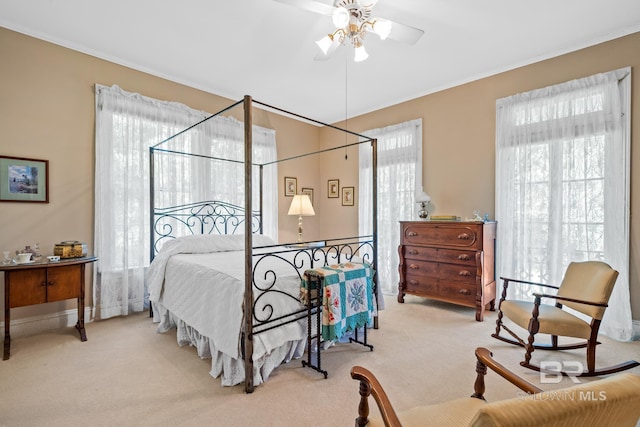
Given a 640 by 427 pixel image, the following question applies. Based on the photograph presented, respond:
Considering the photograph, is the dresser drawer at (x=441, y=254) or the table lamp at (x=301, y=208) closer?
the dresser drawer at (x=441, y=254)

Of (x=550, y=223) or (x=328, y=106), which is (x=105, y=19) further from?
(x=550, y=223)

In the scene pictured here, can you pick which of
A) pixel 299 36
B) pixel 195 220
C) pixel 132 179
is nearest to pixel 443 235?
pixel 299 36

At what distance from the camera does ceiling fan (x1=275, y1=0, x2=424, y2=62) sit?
2.13 meters

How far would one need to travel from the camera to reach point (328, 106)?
16.3ft

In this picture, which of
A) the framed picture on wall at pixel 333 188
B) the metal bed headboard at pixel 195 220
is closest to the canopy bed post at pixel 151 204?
the metal bed headboard at pixel 195 220

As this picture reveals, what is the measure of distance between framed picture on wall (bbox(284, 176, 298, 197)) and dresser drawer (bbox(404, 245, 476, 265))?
2318 millimetres

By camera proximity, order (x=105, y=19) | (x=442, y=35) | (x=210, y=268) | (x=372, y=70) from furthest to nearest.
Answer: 1. (x=372, y=70)
2. (x=442, y=35)
3. (x=105, y=19)
4. (x=210, y=268)

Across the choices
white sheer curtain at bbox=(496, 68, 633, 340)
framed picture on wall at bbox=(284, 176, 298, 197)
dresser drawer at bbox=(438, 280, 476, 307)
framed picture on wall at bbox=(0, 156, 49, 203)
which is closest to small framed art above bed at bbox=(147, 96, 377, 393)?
framed picture on wall at bbox=(284, 176, 298, 197)

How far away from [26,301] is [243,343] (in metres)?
2.15

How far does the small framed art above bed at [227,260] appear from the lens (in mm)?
2148

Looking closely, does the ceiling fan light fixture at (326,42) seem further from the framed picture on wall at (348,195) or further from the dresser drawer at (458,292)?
the framed picture on wall at (348,195)

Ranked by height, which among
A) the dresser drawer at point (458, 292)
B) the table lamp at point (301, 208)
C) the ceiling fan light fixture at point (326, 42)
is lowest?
the dresser drawer at point (458, 292)

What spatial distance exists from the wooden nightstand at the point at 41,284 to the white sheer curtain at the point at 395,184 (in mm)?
3659

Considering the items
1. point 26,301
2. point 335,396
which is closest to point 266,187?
point 26,301
